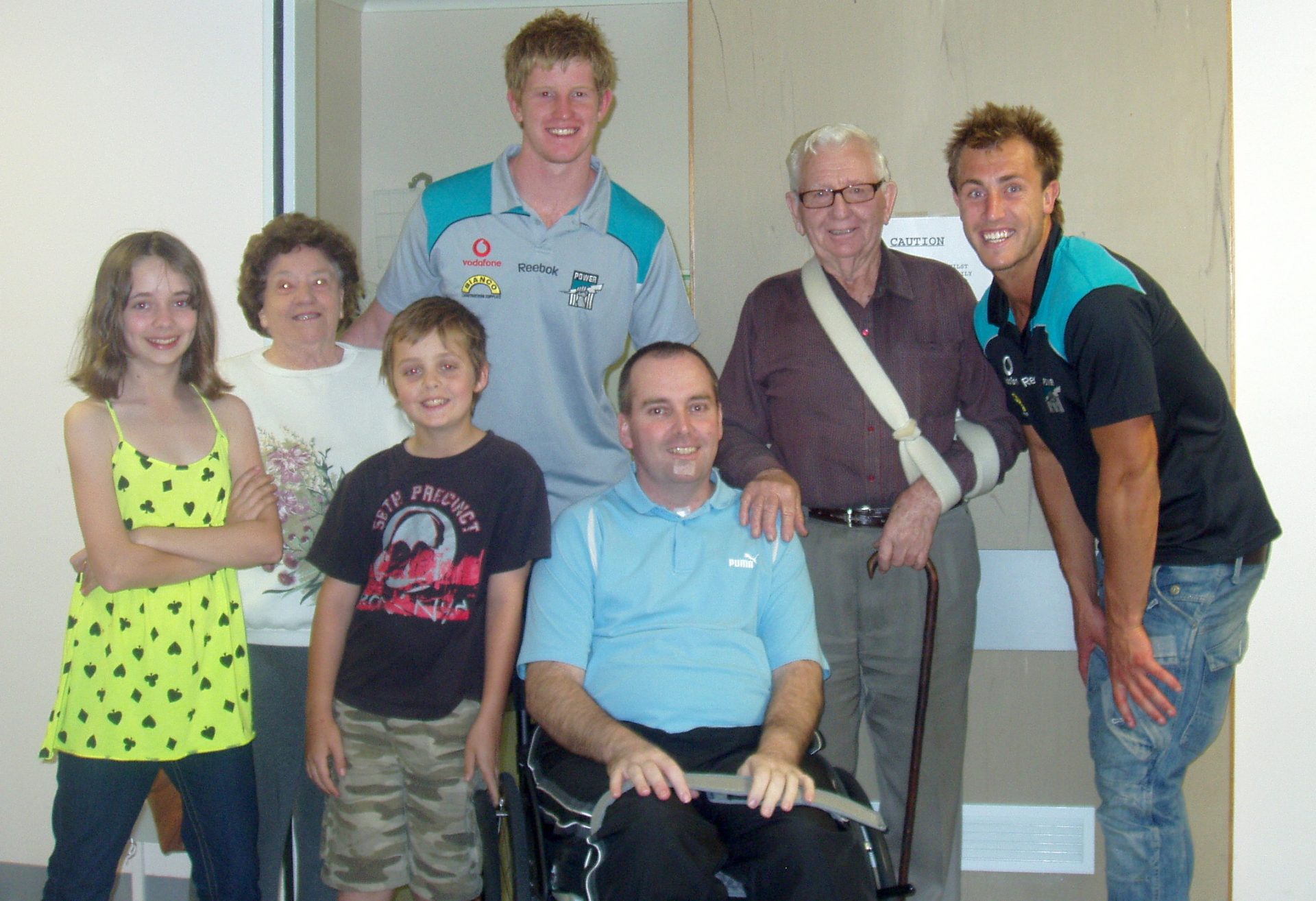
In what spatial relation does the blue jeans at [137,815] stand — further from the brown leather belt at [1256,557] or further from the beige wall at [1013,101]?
the brown leather belt at [1256,557]

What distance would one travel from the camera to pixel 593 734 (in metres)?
1.70

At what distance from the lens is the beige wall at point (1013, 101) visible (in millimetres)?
2611

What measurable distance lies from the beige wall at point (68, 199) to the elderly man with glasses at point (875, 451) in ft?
5.34

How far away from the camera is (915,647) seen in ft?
7.56

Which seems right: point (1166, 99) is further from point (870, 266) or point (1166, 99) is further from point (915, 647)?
point (915, 647)

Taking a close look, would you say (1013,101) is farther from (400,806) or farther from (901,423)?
(400,806)

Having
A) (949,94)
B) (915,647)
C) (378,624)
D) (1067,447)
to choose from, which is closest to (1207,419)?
(1067,447)

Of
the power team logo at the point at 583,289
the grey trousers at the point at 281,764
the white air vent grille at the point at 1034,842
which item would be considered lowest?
the white air vent grille at the point at 1034,842

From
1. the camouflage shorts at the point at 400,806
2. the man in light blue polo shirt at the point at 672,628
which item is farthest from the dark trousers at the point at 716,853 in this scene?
the camouflage shorts at the point at 400,806

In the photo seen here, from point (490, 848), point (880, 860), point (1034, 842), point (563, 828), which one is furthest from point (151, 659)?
point (1034, 842)

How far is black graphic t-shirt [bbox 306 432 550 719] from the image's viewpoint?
1.96m

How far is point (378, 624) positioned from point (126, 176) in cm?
181

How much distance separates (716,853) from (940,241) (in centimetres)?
183

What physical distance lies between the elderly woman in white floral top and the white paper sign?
4.79 feet
